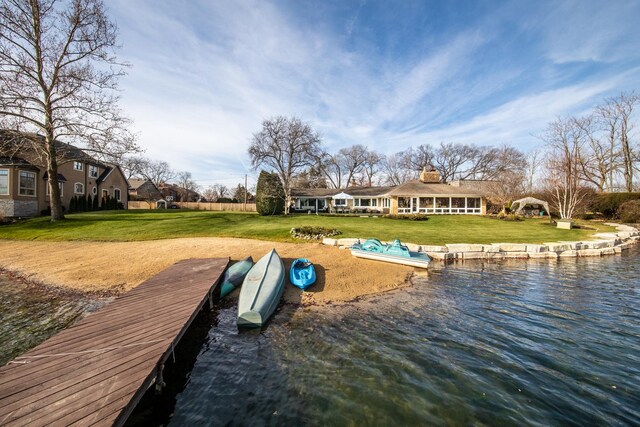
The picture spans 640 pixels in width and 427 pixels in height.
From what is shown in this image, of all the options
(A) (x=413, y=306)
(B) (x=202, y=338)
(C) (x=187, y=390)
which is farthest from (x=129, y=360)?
Answer: (A) (x=413, y=306)

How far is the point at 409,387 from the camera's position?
4340mm

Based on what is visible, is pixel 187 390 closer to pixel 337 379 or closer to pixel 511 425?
pixel 337 379

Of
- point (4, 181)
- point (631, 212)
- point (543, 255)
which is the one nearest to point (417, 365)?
point (543, 255)

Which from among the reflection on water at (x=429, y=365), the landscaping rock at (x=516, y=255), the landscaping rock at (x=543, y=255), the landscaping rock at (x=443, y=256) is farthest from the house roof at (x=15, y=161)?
the landscaping rock at (x=543, y=255)

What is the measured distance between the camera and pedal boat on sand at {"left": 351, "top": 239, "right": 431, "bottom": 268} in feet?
36.8

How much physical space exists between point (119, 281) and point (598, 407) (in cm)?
1147

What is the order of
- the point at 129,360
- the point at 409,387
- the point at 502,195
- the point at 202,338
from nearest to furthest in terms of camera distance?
1. the point at 129,360
2. the point at 409,387
3. the point at 202,338
4. the point at 502,195

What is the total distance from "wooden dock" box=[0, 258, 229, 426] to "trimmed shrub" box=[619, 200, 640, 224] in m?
38.0

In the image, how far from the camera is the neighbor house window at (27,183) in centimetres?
2512

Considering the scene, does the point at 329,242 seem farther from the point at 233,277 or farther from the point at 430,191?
the point at 430,191

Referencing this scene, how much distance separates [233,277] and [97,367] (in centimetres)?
526

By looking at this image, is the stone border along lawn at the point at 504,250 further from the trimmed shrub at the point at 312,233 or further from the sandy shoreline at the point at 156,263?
the sandy shoreline at the point at 156,263

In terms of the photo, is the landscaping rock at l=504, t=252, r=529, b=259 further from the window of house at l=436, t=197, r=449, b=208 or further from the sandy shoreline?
the window of house at l=436, t=197, r=449, b=208

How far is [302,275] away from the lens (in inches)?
365
